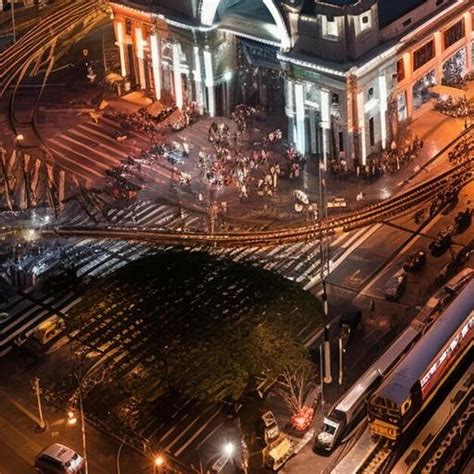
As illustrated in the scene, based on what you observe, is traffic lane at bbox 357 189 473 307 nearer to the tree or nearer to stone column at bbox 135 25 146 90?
the tree

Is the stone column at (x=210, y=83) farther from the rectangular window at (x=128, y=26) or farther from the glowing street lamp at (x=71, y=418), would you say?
the glowing street lamp at (x=71, y=418)

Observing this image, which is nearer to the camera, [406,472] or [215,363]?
[406,472]

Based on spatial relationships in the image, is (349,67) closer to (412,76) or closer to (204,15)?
(412,76)

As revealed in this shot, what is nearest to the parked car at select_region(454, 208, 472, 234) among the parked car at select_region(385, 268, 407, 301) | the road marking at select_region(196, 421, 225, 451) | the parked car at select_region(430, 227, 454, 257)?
the parked car at select_region(430, 227, 454, 257)

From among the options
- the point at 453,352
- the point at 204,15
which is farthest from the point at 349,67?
the point at 453,352

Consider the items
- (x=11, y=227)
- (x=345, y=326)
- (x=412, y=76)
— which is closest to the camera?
(x=345, y=326)

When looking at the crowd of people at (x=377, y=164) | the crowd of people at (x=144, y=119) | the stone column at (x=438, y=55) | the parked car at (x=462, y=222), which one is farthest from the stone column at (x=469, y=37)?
the crowd of people at (x=144, y=119)
